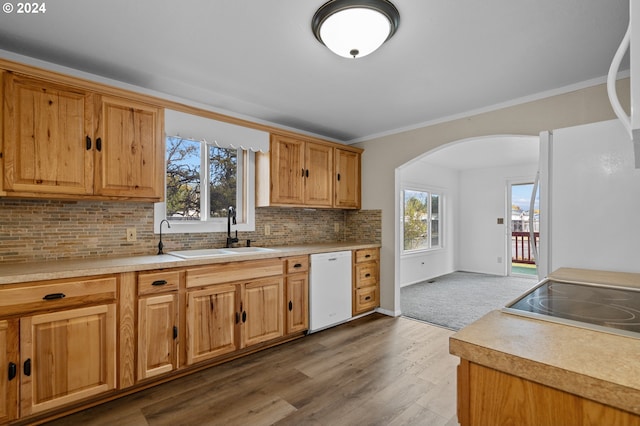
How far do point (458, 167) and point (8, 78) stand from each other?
22.5 ft

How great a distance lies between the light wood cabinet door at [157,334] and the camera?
87.0 inches

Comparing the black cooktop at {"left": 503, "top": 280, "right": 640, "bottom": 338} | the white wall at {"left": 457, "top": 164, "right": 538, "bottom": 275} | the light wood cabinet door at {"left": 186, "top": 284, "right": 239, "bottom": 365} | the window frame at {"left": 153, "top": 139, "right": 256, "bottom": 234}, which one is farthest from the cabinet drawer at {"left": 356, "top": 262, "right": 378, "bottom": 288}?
the white wall at {"left": 457, "top": 164, "right": 538, "bottom": 275}

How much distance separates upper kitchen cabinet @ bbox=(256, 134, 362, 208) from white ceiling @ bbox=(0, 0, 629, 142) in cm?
59

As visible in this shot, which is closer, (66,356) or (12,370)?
(12,370)

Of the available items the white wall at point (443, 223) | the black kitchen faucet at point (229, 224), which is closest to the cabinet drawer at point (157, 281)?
the black kitchen faucet at point (229, 224)

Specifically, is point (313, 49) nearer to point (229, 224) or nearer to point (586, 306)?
point (229, 224)

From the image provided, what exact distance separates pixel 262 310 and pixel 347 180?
2.03 meters

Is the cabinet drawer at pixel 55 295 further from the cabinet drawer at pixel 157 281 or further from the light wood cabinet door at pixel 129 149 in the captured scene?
the light wood cabinet door at pixel 129 149

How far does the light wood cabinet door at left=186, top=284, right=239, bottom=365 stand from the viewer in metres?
2.45

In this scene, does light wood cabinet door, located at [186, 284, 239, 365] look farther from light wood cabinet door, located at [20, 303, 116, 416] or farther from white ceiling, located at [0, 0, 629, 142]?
white ceiling, located at [0, 0, 629, 142]

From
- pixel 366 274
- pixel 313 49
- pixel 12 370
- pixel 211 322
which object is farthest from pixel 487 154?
pixel 12 370

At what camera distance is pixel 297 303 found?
10.4ft

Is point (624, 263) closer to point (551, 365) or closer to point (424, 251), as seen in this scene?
point (551, 365)

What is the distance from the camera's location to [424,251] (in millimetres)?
6129
